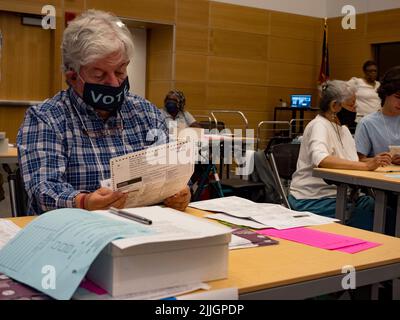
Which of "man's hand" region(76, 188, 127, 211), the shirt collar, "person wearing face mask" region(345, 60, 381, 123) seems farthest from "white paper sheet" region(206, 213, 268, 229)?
"person wearing face mask" region(345, 60, 381, 123)

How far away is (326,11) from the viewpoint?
412 inches

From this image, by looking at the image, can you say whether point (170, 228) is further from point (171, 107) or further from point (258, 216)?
point (171, 107)

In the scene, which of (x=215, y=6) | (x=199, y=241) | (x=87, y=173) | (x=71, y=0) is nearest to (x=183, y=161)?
(x=87, y=173)

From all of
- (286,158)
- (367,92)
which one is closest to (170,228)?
(286,158)

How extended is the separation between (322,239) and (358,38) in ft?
29.7

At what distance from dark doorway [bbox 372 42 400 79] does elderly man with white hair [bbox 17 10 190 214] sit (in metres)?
8.47

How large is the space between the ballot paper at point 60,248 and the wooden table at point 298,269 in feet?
0.77

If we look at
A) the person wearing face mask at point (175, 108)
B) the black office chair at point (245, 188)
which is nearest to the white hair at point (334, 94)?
the black office chair at point (245, 188)

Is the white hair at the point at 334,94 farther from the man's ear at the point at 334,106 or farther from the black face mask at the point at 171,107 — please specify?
the black face mask at the point at 171,107

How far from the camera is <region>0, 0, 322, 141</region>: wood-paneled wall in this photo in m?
8.59

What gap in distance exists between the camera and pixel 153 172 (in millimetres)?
1562

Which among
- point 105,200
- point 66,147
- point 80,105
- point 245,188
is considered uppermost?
point 80,105

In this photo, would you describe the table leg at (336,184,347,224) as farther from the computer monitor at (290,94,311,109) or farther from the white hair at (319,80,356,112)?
the computer monitor at (290,94,311,109)

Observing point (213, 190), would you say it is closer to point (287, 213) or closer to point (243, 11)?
point (287, 213)
